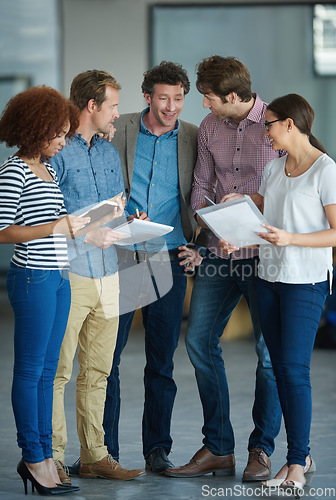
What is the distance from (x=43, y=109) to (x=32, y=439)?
1.10 meters

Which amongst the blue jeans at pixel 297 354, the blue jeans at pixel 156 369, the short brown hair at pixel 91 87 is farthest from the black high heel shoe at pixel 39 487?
the short brown hair at pixel 91 87

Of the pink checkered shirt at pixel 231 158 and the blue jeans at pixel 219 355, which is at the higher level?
the pink checkered shirt at pixel 231 158

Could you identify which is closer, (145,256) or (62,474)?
(62,474)

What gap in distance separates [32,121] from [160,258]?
81cm

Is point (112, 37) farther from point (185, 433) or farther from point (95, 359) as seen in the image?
point (95, 359)

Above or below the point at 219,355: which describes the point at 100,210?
above

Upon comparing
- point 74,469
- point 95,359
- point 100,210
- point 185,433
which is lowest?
point 185,433

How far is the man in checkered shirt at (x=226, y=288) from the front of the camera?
113 inches

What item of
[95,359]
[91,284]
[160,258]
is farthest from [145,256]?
[95,359]

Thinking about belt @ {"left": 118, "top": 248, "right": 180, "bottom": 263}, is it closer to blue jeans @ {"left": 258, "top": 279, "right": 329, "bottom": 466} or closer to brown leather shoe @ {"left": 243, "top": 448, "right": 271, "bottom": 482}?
blue jeans @ {"left": 258, "top": 279, "right": 329, "bottom": 466}

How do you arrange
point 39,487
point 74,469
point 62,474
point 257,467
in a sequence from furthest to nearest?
point 74,469 → point 257,467 → point 62,474 → point 39,487

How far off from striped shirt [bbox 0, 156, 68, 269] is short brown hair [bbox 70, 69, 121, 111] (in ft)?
1.33

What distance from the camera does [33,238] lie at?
2.45 metres

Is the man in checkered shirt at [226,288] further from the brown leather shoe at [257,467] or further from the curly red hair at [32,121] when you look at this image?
the curly red hair at [32,121]
